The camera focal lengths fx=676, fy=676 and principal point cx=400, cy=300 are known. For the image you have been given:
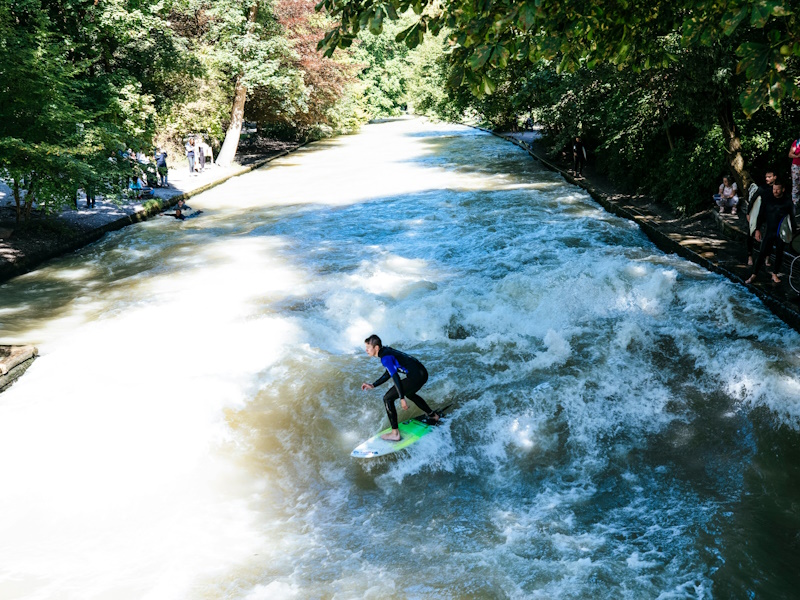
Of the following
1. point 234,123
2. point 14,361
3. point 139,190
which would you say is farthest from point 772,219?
point 234,123

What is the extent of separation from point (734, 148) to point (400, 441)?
11591 mm

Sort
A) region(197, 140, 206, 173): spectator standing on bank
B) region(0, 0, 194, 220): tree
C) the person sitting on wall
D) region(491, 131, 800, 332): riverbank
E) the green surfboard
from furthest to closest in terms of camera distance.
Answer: region(197, 140, 206, 173): spectator standing on bank
the person sitting on wall
region(0, 0, 194, 220): tree
region(491, 131, 800, 332): riverbank
the green surfboard

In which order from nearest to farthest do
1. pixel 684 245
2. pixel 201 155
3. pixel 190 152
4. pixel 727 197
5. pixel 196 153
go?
1. pixel 684 245
2. pixel 727 197
3. pixel 190 152
4. pixel 196 153
5. pixel 201 155

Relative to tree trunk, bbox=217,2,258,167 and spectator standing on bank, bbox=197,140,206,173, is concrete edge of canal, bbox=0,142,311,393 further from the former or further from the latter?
spectator standing on bank, bbox=197,140,206,173

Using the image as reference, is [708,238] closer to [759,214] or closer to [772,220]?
[759,214]

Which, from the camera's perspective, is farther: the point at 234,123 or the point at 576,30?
the point at 234,123

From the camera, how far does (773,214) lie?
10758mm

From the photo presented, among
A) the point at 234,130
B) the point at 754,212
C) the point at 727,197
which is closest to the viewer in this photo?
the point at 754,212

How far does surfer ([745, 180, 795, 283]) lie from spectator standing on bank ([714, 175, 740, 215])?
4463mm

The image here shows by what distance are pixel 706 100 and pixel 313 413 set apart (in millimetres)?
11402

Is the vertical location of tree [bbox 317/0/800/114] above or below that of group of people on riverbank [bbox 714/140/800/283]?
above

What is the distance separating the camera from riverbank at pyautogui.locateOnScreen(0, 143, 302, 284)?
15938 millimetres

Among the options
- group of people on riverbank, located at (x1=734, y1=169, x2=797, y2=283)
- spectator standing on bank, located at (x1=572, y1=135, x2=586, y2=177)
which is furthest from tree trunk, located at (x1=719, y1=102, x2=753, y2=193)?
spectator standing on bank, located at (x1=572, y1=135, x2=586, y2=177)

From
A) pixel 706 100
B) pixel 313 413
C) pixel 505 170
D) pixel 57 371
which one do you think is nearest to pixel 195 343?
pixel 57 371
